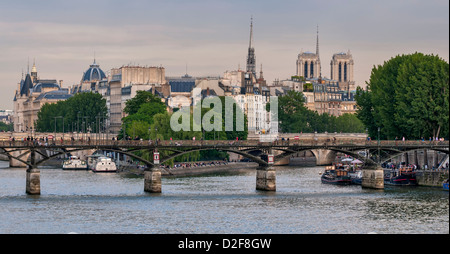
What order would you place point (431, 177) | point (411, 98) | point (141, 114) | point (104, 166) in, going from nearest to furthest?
point (431, 177), point (411, 98), point (104, 166), point (141, 114)

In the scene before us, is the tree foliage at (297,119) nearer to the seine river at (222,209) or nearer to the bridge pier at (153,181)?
the seine river at (222,209)

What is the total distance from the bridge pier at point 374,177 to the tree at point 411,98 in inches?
354

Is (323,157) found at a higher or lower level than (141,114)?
→ lower

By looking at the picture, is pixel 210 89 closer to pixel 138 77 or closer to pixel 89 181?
pixel 138 77

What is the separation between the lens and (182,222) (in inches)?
2391

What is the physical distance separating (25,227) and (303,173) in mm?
65163

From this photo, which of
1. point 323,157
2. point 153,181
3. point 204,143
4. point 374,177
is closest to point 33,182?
point 153,181

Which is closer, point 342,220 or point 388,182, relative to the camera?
point 342,220

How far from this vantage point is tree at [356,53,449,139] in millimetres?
96250

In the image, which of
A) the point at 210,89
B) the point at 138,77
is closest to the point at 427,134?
the point at 210,89

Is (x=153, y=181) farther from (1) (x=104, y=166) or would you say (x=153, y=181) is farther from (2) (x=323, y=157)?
(2) (x=323, y=157)

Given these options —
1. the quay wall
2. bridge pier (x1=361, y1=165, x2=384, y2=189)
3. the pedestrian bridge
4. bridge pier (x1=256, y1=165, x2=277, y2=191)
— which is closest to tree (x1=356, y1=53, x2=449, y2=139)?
the quay wall

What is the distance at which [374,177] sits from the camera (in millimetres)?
86750

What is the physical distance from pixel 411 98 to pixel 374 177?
1430cm
